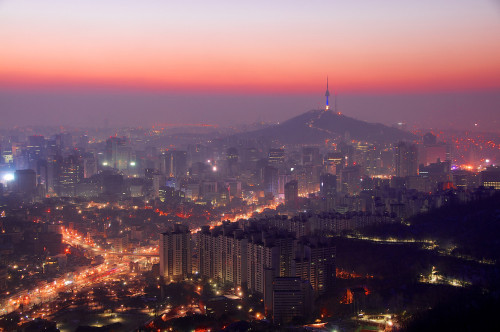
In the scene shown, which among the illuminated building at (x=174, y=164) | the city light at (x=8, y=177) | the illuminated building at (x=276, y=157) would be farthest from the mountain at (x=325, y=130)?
the city light at (x=8, y=177)

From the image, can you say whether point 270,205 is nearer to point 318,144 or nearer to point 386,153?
point 386,153

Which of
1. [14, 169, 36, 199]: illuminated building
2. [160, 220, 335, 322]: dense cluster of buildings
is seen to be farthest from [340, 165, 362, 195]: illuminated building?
[14, 169, 36, 199]: illuminated building

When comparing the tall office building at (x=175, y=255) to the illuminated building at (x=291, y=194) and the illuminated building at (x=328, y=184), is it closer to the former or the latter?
the illuminated building at (x=291, y=194)

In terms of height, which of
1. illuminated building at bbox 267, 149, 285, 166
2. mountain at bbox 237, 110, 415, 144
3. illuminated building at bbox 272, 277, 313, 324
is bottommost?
illuminated building at bbox 272, 277, 313, 324

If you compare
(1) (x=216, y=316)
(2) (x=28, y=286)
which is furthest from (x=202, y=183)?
(1) (x=216, y=316)

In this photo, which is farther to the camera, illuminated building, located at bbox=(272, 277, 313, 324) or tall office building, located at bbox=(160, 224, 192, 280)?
tall office building, located at bbox=(160, 224, 192, 280)

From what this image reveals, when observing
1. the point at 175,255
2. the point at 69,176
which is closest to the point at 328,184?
the point at 69,176

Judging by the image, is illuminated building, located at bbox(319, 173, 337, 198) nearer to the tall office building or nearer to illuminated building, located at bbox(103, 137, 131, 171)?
illuminated building, located at bbox(103, 137, 131, 171)
